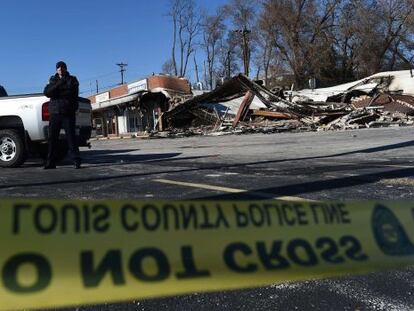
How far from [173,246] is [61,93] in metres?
7.33

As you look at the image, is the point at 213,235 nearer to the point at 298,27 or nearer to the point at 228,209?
the point at 228,209

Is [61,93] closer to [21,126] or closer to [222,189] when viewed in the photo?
[21,126]

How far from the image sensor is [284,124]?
27.6 m

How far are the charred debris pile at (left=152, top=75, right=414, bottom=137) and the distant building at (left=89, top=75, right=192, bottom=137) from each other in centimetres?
238

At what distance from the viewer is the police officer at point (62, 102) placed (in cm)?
890

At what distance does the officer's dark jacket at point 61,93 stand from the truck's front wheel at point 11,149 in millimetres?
1257

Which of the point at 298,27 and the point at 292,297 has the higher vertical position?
the point at 298,27

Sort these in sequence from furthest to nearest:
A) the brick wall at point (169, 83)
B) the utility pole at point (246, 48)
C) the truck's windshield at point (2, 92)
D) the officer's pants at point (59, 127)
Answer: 1. the utility pole at point (246, 48)
2. the brick wall at point (169, 83)
3. the truck's windshield at point (2, 92)
4. the officer's pants at point (59, 127)

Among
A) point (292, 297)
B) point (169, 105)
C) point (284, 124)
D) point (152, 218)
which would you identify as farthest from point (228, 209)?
point (169, 105)

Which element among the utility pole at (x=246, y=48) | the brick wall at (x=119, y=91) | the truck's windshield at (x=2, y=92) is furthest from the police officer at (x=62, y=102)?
the utility pole at (x=246, y=48)

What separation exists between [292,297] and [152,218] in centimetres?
136

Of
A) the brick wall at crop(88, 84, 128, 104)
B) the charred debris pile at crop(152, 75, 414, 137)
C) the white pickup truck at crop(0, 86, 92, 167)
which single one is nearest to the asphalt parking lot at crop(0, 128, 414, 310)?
the white pickup truck at crop(0, 86, 92, 167)

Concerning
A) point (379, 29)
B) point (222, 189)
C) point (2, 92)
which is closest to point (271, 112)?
point (2, 92)

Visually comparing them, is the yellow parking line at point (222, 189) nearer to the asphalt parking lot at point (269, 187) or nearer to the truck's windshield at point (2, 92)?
the asphalt parking lot at point (269, 187)
